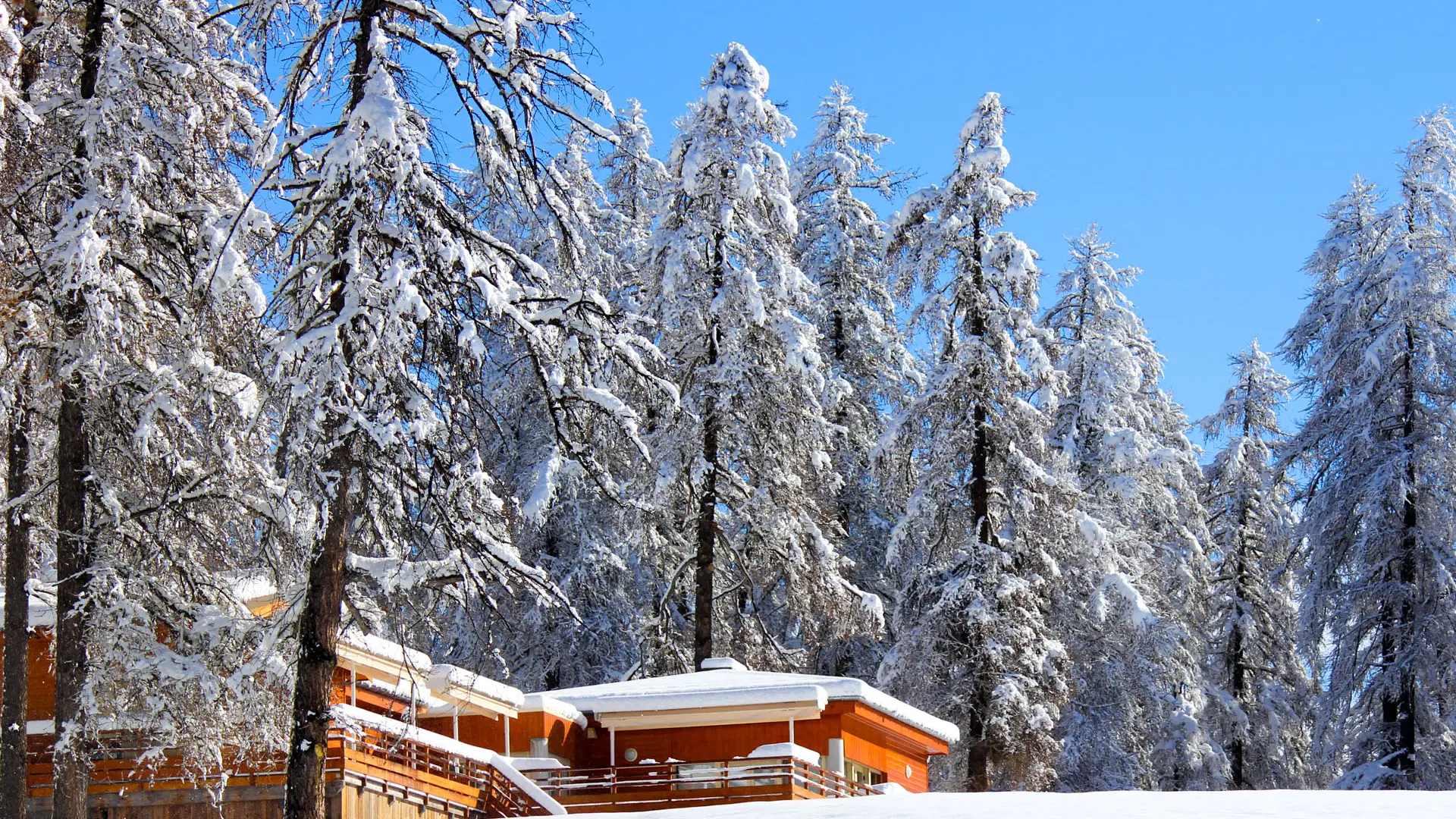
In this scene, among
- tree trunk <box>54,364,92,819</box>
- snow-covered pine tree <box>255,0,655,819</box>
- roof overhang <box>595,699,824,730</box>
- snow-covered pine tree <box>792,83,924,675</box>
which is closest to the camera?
snow-covered pine tree <box>255,0,655,819</box>

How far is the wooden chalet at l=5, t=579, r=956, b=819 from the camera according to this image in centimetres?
2006

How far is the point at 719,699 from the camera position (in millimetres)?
25234

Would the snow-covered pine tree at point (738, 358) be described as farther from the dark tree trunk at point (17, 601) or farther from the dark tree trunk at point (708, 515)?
the dark tree trunk at point (17, 601)

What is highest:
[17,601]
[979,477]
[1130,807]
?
[979,477]

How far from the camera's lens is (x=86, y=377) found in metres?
15.9

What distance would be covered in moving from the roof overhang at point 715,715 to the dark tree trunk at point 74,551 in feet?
36.0

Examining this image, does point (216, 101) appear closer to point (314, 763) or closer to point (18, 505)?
point (18, 505)

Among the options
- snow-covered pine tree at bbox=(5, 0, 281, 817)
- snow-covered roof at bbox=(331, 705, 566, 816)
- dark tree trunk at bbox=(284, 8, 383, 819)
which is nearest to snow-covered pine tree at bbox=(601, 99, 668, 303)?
snow-covered roof at bbox=(331, 705, 566, 816)

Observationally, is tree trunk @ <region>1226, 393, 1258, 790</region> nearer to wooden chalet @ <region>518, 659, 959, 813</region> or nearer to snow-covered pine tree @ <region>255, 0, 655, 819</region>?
wooden chalet @ <region>518, 659, 959, 813</region>

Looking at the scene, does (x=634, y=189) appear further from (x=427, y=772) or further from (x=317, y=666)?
(x=317, y=666)

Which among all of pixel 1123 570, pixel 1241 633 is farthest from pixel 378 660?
pixel 1241 633

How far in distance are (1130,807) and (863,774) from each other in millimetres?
13635

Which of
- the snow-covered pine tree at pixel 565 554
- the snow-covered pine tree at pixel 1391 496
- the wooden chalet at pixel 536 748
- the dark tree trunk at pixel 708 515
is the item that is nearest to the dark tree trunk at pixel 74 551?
the wooden chalet at pixel 536 748

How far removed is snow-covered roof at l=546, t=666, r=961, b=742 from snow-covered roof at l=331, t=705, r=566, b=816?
2.53m
